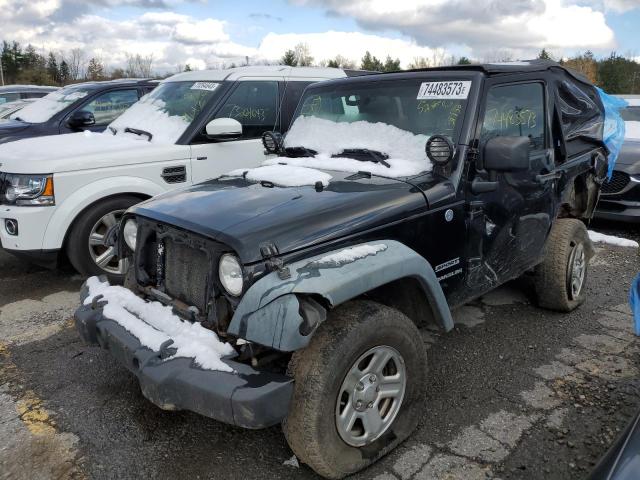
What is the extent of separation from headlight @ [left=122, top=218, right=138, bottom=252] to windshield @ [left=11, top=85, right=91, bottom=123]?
5.11m

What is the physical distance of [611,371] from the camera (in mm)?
3619

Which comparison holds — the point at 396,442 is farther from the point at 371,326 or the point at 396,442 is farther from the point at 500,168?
the point at 500,168

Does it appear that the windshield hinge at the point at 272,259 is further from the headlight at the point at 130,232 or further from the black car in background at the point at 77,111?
the black car in background at the point at 77,111

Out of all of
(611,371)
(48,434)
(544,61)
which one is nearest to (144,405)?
(48,434)

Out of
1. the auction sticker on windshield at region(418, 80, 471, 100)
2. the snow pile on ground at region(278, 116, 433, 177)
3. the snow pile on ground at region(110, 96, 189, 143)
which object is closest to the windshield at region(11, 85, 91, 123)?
the snow pile on ground at region(110, 96, 189, 143)

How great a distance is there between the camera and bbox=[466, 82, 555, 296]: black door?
3406 millimetres

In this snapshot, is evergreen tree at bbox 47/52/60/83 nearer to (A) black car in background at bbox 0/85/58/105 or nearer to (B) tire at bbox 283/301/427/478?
(A) black car in background at bbox 0/85/58/105

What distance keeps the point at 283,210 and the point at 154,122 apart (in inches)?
142

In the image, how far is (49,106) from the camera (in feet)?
26.0

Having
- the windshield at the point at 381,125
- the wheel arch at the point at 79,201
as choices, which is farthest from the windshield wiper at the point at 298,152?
the wheel arch at the point at 79,201

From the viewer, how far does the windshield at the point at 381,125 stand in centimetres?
336

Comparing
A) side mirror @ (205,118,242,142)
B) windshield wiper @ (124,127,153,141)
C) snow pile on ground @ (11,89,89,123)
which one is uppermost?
snow pile on ground @ (11,89,89,123)

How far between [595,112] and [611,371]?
8.29 ft

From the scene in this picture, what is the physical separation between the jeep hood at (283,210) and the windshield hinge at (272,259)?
27 millimetres
